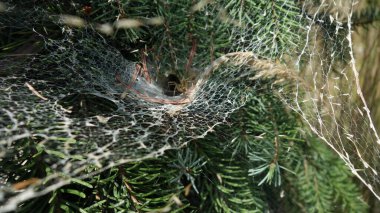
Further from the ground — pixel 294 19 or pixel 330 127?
pixel 294 19

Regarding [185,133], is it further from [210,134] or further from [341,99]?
[341,99]

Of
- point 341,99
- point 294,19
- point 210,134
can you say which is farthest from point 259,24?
point 341,99

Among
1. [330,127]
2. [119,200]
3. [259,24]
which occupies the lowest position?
[119,200]

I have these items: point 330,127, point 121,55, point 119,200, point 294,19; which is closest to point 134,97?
point 121,55

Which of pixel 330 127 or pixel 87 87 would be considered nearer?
pixel 87 87

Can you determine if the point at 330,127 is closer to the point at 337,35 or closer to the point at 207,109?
the point at 337,35

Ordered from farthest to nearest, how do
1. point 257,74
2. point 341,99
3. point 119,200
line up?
point 341,99
point 257,74
point 119,200

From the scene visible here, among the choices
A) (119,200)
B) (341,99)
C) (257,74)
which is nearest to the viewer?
(119,200)
